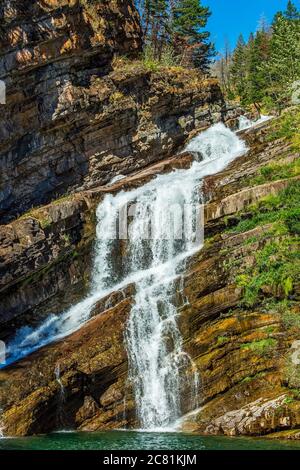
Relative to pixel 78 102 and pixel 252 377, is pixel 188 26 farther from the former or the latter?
pixel 252 377

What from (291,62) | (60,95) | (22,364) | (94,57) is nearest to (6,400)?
(22,364)

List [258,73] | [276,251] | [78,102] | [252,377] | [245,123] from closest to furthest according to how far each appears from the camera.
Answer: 1. [252,377]
2. [276,251]
3. [78,102]
4. [245,123]
5. [258,73]

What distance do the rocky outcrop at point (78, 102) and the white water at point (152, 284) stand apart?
348cm

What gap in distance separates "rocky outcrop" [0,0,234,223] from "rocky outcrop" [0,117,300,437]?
1044 cm

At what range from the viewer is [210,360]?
66.3ft

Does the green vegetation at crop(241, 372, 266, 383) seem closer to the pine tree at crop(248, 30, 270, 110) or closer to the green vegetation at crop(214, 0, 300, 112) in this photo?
the green vegetation at crop(214, 0, 300, 112)

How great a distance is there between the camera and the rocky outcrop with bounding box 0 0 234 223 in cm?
2903

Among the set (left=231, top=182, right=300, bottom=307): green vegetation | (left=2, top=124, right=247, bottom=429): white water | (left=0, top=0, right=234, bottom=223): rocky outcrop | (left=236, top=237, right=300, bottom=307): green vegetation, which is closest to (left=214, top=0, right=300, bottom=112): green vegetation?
(left=0, top=0, right=234, bottom=223): rocky outcrop

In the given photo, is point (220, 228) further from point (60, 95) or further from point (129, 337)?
point (60, 95)

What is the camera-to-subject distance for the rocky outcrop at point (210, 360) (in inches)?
724

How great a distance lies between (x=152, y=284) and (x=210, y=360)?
4.79 metres

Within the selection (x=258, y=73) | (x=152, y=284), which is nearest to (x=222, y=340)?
(x=152, y=284)

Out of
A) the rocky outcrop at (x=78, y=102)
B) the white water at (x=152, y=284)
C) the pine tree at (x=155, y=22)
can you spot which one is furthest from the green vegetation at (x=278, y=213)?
the pine tree at (x=155, y=22)

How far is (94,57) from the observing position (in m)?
32.7
